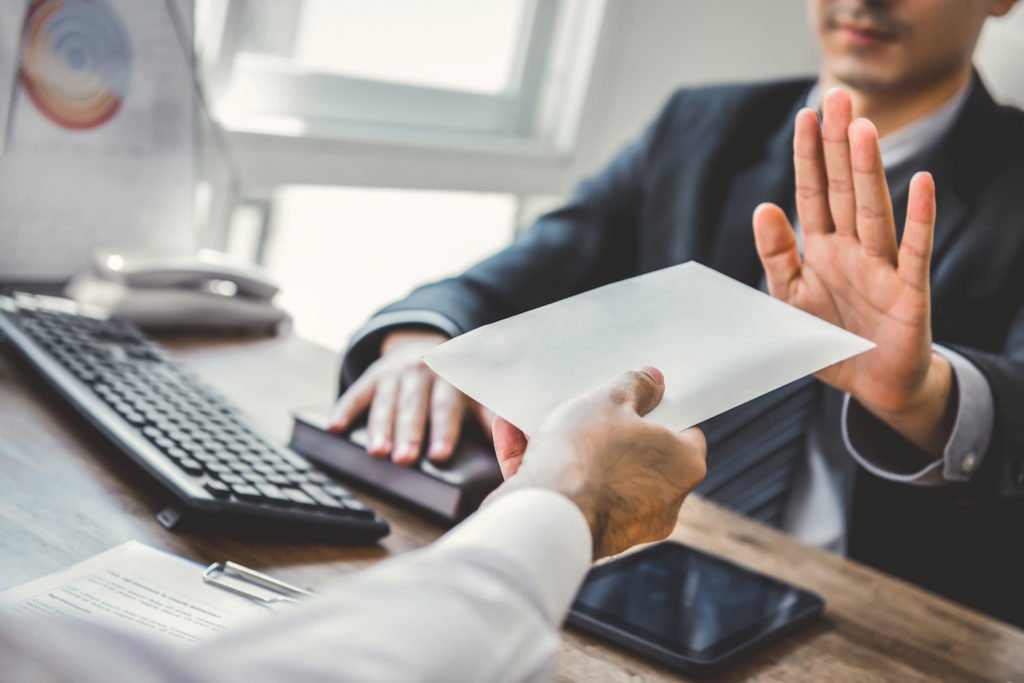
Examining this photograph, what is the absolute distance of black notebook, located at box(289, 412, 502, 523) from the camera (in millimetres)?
839

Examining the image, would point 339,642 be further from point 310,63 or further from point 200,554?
point 310,63

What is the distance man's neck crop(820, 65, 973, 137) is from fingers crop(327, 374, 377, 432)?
79 cm

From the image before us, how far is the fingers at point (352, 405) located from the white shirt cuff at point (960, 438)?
49cm

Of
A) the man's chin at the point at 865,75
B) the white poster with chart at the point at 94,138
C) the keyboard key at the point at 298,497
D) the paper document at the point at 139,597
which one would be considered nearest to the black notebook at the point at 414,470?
the keyboard key at the point at 298,497

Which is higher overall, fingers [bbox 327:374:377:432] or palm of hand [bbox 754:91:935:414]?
palm of hand [bbox 754:91:935:414]

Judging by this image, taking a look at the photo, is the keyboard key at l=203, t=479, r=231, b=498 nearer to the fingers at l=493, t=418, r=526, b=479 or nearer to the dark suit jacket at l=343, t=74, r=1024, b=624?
the fingers at l=493, t=418, r=526, b=479

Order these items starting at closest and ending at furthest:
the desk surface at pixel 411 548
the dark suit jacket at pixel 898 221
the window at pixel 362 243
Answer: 1. the desk surface at pixel 411 548
2. the dark suit jacket at pixel 898 221
3. the window at pixel 362 243

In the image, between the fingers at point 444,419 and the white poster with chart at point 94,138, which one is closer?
the fingers at point 444,419

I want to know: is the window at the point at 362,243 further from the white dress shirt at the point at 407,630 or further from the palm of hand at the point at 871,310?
the white dress shirt at the point at 407,630

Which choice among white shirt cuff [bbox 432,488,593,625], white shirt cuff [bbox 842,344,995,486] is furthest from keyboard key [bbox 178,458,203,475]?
white shirt cuff [bbox 842,344,995,486]

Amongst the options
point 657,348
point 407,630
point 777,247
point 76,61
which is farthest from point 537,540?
point 76,61

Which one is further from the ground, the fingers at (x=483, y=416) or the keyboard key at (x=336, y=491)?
the fingers at (x=483, y=416)

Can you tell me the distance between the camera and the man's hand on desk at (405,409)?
2.88ft

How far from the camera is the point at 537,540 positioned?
42 centimetres
